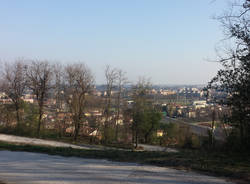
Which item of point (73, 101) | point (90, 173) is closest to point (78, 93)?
point (73, 101)

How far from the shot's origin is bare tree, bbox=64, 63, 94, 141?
91.7ft

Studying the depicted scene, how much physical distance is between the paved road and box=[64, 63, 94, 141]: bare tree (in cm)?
1940

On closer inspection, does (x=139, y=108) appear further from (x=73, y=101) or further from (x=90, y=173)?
(x=90, y=173)

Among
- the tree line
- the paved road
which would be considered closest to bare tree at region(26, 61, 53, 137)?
the tree line

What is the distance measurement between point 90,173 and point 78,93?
2203 cm

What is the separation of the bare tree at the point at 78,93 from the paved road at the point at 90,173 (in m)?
19.4

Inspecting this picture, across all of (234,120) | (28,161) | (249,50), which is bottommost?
(28,161)

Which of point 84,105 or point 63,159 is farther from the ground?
point 84,105

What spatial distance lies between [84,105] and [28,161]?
19845mm

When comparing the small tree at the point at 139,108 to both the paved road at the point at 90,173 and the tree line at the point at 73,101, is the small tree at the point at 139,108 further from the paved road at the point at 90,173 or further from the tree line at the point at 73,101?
the paved road at the point at 90,173

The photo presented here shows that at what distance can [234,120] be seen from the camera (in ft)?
31.0

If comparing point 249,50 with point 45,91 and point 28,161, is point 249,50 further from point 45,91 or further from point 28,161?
point 45,91

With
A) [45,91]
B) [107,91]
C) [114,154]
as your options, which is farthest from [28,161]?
[107,91]

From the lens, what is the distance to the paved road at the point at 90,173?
608cm
